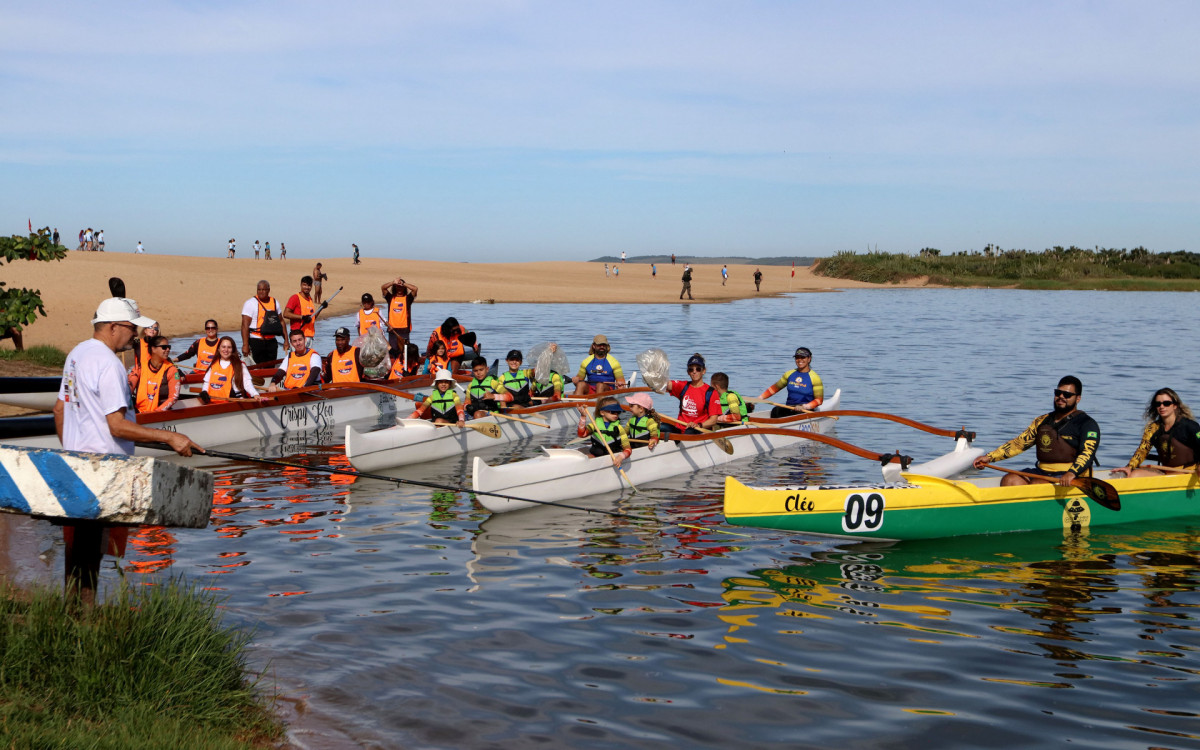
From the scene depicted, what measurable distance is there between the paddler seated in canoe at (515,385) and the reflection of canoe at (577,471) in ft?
12.5

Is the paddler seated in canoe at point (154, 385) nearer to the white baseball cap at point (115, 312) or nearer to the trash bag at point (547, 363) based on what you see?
the trash bag at point (547, 363)

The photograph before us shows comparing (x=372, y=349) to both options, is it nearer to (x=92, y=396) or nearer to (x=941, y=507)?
(x=941, y=507)

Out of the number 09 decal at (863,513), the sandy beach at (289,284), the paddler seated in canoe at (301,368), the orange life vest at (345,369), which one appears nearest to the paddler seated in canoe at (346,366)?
the orange life vest at (345,369)

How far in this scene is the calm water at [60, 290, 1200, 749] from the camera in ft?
20.8

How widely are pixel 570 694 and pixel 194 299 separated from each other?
127ft

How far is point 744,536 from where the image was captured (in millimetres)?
10898

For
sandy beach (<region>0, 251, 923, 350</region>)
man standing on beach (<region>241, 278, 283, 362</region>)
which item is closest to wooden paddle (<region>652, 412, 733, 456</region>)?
man standing on beach (<region>241, 278, 283, 362</region>)

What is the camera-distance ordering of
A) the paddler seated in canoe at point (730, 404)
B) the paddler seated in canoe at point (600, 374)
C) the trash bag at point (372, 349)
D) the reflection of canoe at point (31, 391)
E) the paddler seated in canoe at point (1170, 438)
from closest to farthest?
the paddler seated in canoe at point (1170, 438) → the reflection of canoe at point (31, 391) → the paddler seated in canoe at point (730, 404) → the paddler seated in canoe at point (600, 374) → the trash bag at point (372, 349)

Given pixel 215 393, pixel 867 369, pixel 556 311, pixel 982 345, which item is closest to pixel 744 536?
pixel 215 393

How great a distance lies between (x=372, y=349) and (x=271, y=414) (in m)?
3.46

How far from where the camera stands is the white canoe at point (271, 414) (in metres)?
14.4

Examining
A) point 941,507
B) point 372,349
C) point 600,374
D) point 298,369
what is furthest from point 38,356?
point 941,507

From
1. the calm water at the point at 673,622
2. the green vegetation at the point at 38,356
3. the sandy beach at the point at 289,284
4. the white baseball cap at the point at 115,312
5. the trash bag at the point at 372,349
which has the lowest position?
the calm water at the point at 673,622

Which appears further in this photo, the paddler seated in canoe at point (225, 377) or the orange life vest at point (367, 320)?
the orange life vest at point (367, 320)
